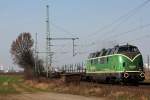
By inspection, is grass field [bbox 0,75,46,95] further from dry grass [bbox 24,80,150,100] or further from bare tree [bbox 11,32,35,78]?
bare tree [bbox 11,32,35,78]

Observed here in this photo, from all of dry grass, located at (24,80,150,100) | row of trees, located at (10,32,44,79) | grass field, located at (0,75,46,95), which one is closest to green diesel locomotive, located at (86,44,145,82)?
dry grass, located at (24,80,150,100)

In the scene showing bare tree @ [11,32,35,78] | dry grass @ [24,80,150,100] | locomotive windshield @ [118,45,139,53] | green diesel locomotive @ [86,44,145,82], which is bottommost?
dry grass @ [24,80,150,100]

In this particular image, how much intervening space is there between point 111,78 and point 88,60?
1625cm

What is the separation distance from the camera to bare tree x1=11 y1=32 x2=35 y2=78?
138 meters

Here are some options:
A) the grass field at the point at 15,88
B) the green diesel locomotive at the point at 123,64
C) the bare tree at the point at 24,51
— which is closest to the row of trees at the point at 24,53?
the bare tree at the point at 24,51

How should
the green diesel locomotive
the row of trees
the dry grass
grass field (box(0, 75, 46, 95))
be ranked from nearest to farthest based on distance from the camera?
the dry grass → the green diesel locomotive → grass field (box(0, 75, 46, 95)) → the row of trees

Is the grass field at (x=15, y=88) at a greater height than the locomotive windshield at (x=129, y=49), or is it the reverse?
the locomotive windshield at (x=129, y=49)

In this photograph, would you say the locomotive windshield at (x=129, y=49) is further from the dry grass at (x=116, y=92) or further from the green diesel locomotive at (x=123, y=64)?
the dry grass at (x=116, y=92)

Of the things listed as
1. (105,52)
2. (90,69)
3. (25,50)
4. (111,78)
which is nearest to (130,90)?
(111,78)

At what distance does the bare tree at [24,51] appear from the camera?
13765cm

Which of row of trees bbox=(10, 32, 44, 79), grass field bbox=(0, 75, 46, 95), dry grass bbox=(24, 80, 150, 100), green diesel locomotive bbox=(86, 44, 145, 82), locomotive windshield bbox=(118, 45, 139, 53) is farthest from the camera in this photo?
row of trees bbox=(10, 32, 44, 79)

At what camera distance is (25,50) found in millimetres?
154625

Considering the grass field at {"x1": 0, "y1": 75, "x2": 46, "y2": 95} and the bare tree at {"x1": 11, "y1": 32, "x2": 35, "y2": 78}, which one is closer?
the grass field at {"x1": 0, "y1": 75, "x2": 46, "y2": 95}

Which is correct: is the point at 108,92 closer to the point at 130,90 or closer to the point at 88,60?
the point at 130,90
